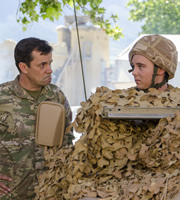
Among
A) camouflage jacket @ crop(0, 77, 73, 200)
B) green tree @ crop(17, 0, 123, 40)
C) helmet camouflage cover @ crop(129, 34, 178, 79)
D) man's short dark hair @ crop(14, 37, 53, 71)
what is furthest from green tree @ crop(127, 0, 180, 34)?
helmet camouflage cover @ crop(129, 34, 178, 79)

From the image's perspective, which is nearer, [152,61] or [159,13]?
[152,61]

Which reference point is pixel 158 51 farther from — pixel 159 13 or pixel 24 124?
pixel 159 13

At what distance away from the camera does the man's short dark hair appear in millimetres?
3785

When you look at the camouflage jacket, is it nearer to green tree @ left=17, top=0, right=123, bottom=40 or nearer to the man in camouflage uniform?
the man in camouflage uniform

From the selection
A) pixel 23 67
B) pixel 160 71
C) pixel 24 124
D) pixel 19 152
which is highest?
pixel 160 71

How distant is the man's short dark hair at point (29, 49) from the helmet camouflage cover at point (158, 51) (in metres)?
0.94

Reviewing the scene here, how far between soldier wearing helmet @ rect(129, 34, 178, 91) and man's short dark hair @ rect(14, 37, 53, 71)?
0.94 meters

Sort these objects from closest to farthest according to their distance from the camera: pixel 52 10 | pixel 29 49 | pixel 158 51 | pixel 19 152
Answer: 1. pixel 158 51
2. pixel 19 152
3. pixel 29 49
4. pixel 52 10

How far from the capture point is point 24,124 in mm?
3631

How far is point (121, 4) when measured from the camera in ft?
197

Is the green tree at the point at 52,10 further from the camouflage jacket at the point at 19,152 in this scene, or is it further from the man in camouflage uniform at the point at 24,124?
the camouflage jacket at the point at 19,152

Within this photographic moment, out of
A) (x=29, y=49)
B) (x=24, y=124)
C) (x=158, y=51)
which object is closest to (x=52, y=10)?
(x=29, y=49)

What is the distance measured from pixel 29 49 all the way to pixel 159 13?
95.3 feet

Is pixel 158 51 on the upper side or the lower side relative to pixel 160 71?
upper
